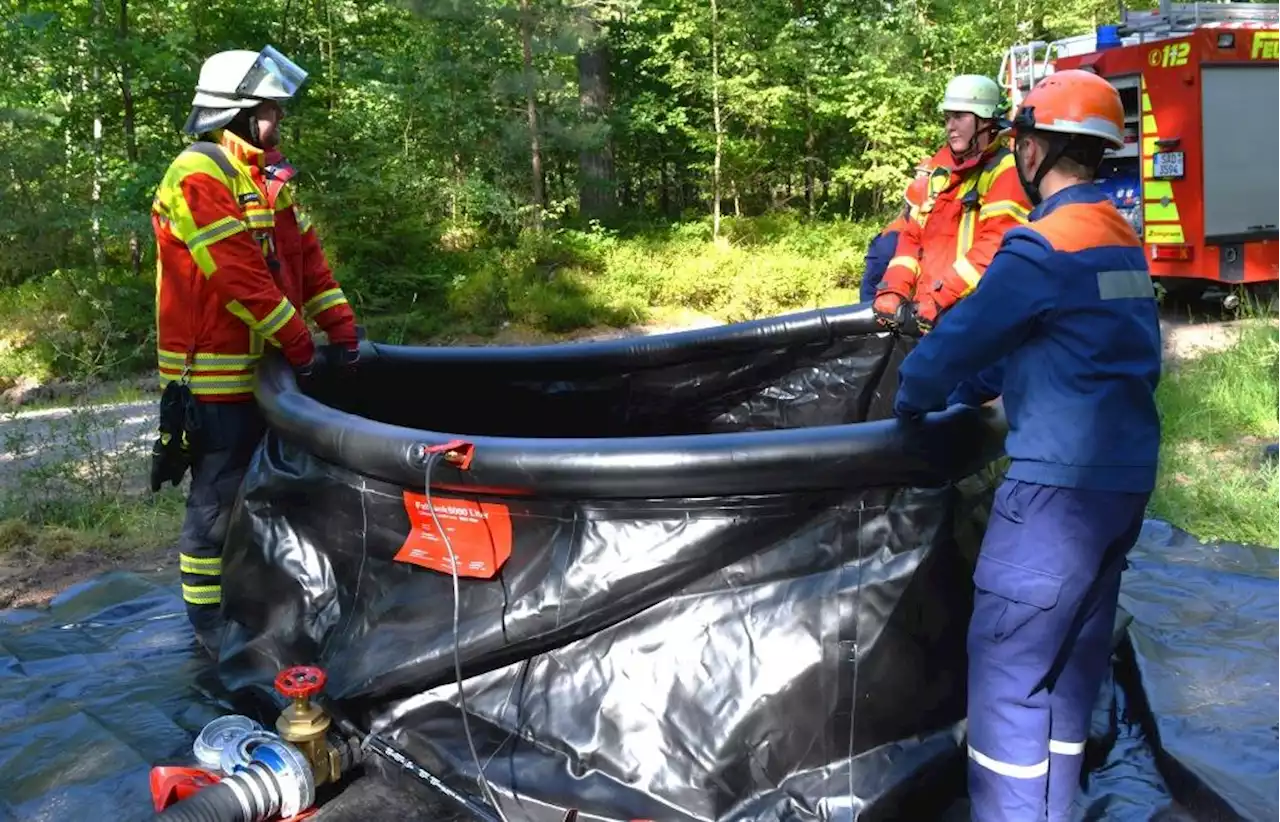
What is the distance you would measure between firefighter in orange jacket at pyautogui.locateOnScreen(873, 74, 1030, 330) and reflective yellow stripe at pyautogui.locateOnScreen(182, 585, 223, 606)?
270 cm

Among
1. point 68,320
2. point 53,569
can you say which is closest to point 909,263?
point 53,569

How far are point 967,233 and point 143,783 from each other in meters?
3.42

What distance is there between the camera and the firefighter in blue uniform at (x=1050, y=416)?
2.28 m

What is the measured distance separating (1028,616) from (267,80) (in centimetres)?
267

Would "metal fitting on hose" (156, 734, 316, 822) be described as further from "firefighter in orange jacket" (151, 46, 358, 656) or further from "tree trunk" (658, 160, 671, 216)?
"tree trunk" (658, 160, 671, 216)

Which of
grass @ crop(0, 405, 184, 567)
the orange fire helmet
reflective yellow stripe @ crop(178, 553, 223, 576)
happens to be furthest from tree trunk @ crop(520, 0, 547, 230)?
the orange fire helmet

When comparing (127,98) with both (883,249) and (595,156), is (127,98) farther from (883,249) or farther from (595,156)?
(883,249)

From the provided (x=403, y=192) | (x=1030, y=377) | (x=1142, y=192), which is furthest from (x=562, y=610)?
(x=403, y=192)

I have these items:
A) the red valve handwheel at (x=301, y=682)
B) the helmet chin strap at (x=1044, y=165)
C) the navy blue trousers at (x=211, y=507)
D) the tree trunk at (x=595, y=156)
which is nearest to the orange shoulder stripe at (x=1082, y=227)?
the helmet chin strap at (x=1044, y=165)

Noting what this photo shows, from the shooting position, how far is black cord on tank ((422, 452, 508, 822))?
2449 mm

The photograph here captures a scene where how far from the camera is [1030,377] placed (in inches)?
93.0

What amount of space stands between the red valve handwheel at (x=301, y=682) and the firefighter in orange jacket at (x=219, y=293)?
3.48 feet

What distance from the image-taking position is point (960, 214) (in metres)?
4.39

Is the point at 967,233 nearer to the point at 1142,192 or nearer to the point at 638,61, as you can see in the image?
the point at 1142,192
